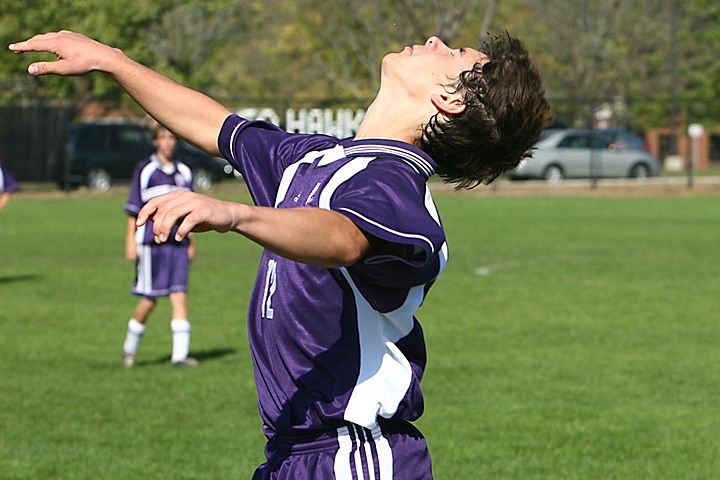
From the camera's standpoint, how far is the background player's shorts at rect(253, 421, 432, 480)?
320cm

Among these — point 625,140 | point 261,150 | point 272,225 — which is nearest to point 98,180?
point 625,140

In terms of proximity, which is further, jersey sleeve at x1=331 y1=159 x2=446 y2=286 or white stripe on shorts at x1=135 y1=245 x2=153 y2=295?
white stripe on shorts at x1=135 y1=245 x2=153 y2=295

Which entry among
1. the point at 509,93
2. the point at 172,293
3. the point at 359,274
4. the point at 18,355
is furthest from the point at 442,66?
the point at 18,355

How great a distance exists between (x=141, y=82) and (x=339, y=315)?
969mm

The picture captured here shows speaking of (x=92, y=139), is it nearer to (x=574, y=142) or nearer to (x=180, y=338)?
(x=574, y=142)

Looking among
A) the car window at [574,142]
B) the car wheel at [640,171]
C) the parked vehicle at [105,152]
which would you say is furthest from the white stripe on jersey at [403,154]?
the car wheel at [640,171]

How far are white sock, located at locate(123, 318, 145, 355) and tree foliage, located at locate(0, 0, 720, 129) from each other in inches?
1373

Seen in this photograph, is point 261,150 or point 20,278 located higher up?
point 261,150

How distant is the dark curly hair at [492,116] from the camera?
310 centimetres

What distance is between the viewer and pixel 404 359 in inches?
127

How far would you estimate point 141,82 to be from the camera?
350 centimetres

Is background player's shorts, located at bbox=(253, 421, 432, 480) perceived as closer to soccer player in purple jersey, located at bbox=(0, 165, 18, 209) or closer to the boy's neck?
the boy's neck

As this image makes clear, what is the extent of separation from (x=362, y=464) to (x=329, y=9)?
51233 millimetres

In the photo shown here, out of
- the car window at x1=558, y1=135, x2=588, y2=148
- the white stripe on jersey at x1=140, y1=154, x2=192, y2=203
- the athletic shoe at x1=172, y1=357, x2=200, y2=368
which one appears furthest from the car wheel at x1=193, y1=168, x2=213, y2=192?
the athletic shoe at x1=172, y1=357, x2=200, y2=368
